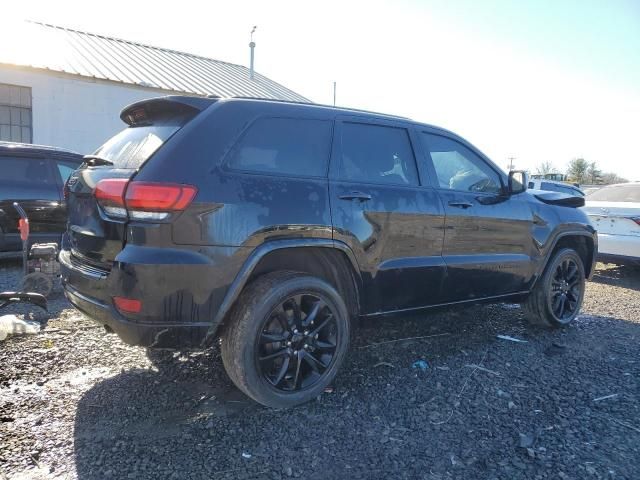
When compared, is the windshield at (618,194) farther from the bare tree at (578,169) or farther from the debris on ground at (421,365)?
the bare tree at (578,169)

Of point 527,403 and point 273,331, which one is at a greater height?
point 273,331

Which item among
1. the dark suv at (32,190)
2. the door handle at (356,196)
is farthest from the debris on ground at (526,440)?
the dark suv at (32,190)

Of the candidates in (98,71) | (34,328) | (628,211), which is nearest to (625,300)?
(628,211)

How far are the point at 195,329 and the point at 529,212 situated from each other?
3263 millimetres

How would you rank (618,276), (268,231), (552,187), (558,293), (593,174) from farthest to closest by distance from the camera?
(593,174) < (552,187) < (618,276) < (558,293) < (268,231)

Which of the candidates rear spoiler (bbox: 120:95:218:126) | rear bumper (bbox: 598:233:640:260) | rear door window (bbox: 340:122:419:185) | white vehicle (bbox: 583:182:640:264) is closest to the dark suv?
rear spoiler (bbox: 120:95:218:126)

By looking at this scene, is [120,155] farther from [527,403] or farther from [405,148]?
[527,403]

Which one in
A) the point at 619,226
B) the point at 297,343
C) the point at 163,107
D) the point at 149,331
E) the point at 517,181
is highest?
the point at 163,107

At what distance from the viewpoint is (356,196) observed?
319cm

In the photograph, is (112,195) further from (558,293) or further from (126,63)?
(126,63)

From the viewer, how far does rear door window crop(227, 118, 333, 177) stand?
287 centimetres

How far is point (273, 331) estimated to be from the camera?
9.73ft

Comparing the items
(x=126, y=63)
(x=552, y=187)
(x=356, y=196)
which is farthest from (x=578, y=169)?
(x=356, y=196)

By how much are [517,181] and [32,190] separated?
19.2 feet
